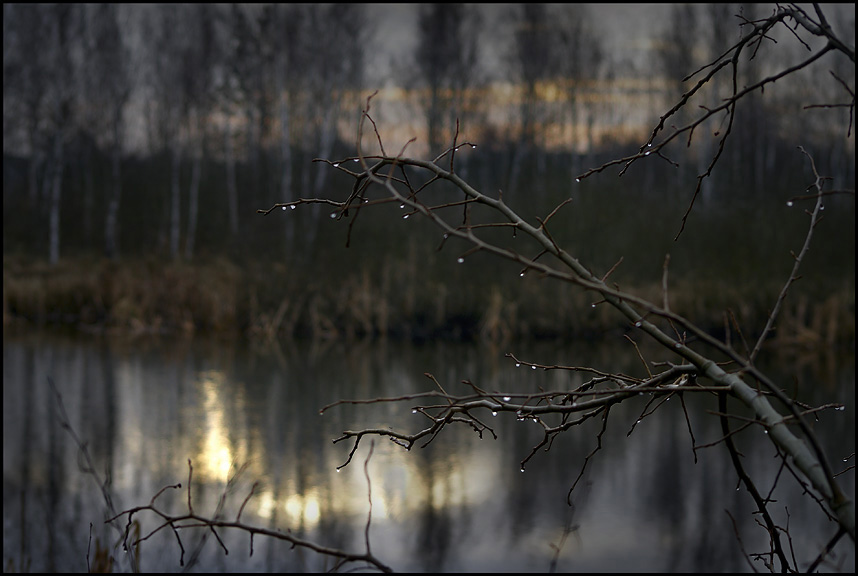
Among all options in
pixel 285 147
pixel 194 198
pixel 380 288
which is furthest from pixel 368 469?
pixel 194 198

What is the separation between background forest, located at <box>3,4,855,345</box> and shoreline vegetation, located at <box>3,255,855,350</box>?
6 cm

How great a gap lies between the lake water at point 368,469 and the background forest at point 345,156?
2.09 meters

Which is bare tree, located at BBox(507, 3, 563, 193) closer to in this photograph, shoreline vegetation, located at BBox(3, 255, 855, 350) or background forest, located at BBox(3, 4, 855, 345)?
background forest, located at BBox(3, 4, 855, 345)

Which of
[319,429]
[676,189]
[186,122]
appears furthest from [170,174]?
[319,429]

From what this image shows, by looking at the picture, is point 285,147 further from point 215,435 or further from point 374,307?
point 215,435

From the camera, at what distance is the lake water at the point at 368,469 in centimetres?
720

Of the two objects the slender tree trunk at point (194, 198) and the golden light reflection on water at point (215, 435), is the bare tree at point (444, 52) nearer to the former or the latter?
the slender tree trunk at point (194, 198)

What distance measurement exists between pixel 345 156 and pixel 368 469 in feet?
34.4

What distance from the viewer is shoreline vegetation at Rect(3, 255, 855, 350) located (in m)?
15.8

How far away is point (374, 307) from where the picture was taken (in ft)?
53.8

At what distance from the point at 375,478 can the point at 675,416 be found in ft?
18.5

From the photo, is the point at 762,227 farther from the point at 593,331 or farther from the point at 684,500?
the point at 684,500

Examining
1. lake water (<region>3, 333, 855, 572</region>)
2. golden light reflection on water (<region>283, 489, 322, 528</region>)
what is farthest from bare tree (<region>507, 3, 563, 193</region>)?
golden light reflection on water (<region>283, 489, 322, 528</region>)

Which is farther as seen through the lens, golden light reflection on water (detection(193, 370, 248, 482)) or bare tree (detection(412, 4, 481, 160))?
bare tree (detection(412, 4, 481, 160))
